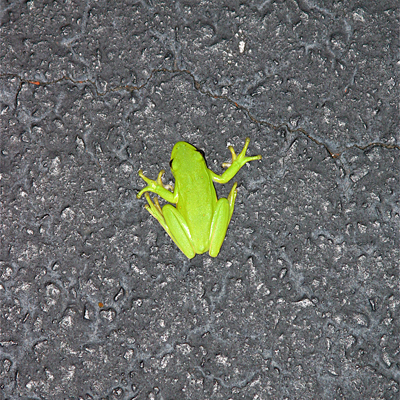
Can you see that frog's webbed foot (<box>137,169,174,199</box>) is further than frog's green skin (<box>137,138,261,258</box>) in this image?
Yes

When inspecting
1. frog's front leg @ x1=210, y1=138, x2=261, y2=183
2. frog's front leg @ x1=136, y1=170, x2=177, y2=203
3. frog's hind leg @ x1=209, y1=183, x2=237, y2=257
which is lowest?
frog's hind leg @ x1=209, y1=183, x2=237, y2=257

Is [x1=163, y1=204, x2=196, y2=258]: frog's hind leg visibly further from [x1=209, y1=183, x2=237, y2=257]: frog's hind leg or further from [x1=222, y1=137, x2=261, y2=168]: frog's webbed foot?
[x1=222, y1=137, x2=261, y2=168]: frog's webbed foot

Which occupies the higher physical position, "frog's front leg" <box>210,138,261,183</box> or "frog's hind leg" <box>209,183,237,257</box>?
"frog's front leg" <box>210,138,261,183</box>

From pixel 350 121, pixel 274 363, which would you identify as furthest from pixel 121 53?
pixel 274 363

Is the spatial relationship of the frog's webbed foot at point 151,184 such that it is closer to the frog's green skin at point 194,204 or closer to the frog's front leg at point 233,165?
the frog's green skin at point 194,204

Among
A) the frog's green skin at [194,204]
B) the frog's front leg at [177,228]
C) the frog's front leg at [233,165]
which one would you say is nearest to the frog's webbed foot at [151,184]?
the frog's green skin at [194,204]

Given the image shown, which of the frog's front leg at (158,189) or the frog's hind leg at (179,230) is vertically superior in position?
the frog's front leg at (158,189)

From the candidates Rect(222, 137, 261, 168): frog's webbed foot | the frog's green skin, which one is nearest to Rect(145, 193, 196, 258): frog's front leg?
the frog's green skin

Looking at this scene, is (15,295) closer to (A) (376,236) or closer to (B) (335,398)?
(B) (335,398)

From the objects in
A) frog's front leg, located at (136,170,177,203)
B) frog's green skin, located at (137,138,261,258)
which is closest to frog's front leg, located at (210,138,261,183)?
frog's green skin, located at (137,138,261,258)
